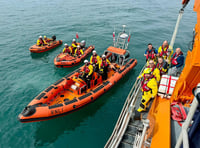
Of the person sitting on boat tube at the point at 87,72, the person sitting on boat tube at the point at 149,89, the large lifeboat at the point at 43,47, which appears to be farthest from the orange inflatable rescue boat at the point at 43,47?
the person sitting on boat tube at the point at 149,89

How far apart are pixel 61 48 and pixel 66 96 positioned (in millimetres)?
7703

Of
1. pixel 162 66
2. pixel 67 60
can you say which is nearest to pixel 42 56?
pixel 67 60

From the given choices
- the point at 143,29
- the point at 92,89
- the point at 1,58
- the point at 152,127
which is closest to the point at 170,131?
the point at 152,127

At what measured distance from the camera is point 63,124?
21.0ft

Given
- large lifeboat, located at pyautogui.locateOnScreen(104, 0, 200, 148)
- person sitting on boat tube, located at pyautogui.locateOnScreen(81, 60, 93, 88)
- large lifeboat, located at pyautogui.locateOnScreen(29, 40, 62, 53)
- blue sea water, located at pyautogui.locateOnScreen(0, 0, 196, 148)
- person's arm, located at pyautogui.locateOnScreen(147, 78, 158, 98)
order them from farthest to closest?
large lifeboat, located at pyautogui.locateOnScreen(29, 40, 62, 53), person sitting on boat tube, located at pyautogui.locateOnScreen(81, 60, 93, 88), blue sea water, located at pyautogui.locateOnScreen(0, 0, 196, 148), person's arm, located at pyautogui.locateOnScreen(147, 78, 158, 98), large lifeboat, located at pyautogui.locateOnScreen(104, 0, 200, 148)

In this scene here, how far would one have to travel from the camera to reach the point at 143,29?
17.4 m

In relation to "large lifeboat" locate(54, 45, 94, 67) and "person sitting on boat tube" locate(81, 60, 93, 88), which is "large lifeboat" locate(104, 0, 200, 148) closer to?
"person sitting on boat tube" locate(81, 60, 93, 88)

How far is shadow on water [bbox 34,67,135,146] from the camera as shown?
5.86 metres

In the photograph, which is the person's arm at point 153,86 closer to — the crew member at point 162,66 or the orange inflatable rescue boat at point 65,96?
the crew member at point 162,66

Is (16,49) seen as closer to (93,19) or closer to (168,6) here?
(93,19)

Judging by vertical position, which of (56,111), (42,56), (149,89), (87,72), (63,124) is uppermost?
(149,89)

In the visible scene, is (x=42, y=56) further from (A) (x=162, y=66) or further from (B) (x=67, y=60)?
(A) (x=162, y=66)

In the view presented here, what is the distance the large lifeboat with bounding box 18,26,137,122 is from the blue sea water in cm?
62

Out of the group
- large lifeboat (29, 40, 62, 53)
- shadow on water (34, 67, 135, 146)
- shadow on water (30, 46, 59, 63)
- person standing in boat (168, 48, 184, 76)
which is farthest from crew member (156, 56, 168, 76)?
large lifeboat (29, 40, 62, 53)
